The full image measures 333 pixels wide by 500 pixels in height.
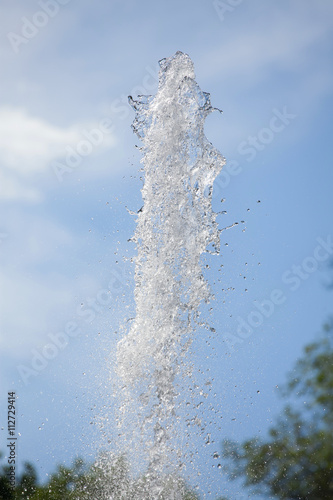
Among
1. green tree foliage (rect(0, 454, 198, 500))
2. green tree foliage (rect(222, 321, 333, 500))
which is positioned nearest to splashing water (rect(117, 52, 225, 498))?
green tree foliage (rect(0, 454, 198, 500))

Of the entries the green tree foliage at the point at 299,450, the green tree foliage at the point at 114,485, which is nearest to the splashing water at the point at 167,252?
the green tree foliage at the point at 114,485

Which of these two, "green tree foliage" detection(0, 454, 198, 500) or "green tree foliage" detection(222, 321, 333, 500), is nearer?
"green tree foliage" detection(0, 454, 198, 500)

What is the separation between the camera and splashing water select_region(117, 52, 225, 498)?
309 inches

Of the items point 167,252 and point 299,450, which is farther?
point 299,450

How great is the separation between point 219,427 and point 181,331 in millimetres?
1406

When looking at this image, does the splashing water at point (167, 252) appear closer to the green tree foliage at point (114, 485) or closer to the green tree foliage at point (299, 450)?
the green tree foliage at point (114, 485)

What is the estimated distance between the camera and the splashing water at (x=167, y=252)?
25.7ft

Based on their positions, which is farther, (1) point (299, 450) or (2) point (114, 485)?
(1) point (299, 450)

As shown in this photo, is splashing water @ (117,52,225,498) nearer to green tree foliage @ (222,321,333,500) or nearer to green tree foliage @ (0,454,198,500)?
green tree foliage @ (0,454,198,500)

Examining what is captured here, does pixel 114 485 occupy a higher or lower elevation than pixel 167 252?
lower

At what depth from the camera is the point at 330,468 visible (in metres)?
13.5

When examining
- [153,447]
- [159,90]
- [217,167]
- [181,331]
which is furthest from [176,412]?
[159,90]

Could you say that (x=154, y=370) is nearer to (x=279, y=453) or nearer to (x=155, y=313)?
(x=155, y=313)

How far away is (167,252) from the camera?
8.41 meters
